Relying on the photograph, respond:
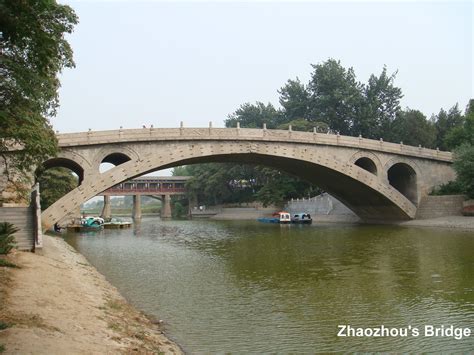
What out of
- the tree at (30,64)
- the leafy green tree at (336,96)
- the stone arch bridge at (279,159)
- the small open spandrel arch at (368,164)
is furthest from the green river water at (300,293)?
the leafy green tree at (336,96)

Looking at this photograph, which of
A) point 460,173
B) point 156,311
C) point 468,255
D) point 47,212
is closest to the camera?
point 156,311

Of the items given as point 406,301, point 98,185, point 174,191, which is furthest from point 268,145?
point 174,191

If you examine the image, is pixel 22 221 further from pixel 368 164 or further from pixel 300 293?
pixel 368 164

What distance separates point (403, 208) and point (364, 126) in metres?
22.8

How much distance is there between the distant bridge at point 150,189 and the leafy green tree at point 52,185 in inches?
1650

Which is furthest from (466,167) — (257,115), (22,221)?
(257,115)

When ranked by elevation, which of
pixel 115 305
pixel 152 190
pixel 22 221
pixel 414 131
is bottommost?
pixel 115 305

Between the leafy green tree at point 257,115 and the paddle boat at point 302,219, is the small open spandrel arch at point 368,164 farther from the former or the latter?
the leafy green tree at point 257,115

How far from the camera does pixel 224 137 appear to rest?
115 feet

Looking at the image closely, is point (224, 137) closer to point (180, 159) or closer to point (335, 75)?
point (180, 159)

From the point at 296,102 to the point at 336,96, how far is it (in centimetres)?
902

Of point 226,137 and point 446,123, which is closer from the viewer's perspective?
point 226,137

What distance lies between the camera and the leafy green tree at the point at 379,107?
61906 mm

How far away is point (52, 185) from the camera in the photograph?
37.8 meters
